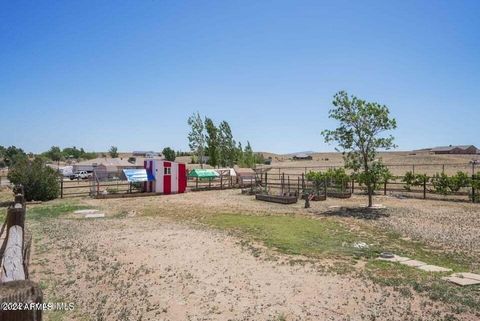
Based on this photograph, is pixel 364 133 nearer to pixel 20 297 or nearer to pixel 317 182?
pixel 317 182

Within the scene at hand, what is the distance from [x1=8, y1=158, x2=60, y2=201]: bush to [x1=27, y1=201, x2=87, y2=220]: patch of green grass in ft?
10.3

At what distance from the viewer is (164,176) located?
3416 centimetres

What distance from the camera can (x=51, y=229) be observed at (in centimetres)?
1591

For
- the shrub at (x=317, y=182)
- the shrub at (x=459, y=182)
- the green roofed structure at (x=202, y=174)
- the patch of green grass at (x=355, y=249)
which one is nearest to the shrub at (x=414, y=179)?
the shrub at (x=459, y=182)

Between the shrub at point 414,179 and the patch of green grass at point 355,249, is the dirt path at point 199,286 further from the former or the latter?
the shrub at point 414,179

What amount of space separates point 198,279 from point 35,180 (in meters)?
22.6

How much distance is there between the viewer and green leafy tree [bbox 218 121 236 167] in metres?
71.8

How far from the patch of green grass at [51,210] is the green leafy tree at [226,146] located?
46.8 m

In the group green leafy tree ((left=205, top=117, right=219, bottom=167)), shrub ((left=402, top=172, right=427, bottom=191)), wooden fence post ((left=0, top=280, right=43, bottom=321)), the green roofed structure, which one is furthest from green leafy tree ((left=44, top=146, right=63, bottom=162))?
wooden fence post ((left=0, top=280, right=43, bottom=321))

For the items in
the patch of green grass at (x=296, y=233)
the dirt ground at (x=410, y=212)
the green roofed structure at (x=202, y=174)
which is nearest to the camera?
the patch of green grass at (x=296, y=233)

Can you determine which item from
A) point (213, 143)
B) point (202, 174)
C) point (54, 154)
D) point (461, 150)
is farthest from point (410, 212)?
point (54, 154)

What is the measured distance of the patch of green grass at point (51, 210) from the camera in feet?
65.2

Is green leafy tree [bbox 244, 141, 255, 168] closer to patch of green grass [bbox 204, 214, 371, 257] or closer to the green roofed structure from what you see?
the green roofed structure

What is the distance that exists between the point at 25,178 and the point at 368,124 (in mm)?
24235
